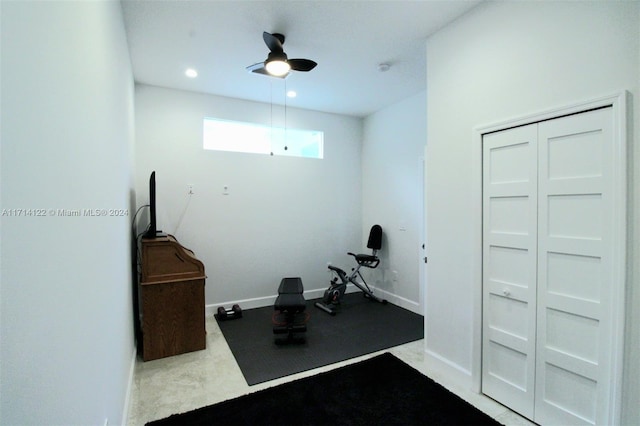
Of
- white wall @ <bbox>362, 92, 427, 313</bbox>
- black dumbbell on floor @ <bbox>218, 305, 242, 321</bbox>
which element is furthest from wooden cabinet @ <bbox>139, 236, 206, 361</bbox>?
white wall @ <bbox>362, 92, 427, 313</bbox>

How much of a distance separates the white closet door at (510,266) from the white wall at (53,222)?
8.18 feet

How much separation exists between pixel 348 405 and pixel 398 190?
3.12m

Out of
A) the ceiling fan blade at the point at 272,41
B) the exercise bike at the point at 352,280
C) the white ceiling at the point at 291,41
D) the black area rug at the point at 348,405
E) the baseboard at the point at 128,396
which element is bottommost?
the black area rug at the point at 348,405

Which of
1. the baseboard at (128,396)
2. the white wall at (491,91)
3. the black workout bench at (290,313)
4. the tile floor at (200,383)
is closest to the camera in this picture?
the white wall at (491,91)

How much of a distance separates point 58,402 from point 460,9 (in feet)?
10.6

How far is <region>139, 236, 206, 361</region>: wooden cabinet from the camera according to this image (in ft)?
9.32

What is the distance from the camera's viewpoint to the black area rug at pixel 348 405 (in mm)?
2010

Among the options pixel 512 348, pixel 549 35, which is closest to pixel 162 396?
pixel 512 348

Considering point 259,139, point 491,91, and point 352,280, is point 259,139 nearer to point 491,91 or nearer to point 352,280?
point 352,280

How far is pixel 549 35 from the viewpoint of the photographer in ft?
6.08

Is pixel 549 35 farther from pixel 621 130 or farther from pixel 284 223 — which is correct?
pixel 284 223

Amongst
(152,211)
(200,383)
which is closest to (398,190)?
(152,211)

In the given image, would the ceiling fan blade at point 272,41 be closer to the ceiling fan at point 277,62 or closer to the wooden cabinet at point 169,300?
the ceiling fan at point 277,62

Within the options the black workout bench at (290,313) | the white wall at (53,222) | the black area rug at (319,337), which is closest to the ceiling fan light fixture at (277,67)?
the white wall at (53,222)
